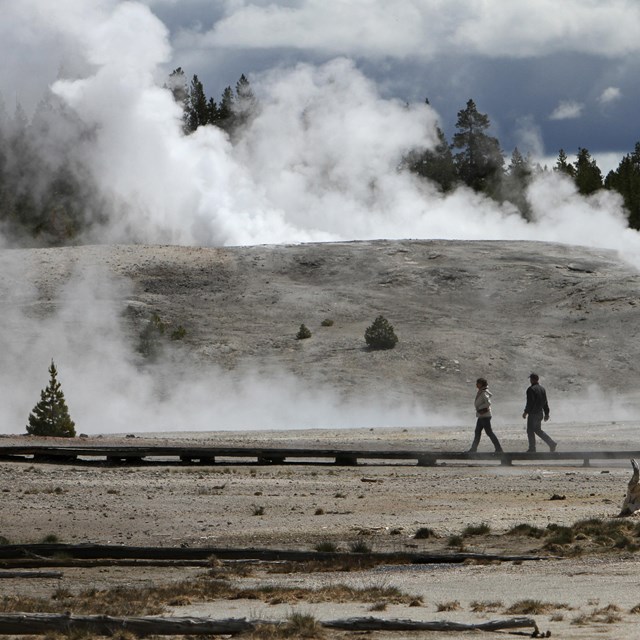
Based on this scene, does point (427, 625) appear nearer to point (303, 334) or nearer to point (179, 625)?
point (179, 625)

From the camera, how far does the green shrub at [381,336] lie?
1806 inches

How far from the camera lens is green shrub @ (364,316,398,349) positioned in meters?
45.9

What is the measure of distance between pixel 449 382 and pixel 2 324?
15.7 m

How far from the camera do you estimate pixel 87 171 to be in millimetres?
77000

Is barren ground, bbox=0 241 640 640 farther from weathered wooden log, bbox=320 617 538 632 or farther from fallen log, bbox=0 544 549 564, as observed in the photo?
fallen log, bbox=0 544 549 564

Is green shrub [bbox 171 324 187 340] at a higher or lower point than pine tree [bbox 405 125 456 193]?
lower

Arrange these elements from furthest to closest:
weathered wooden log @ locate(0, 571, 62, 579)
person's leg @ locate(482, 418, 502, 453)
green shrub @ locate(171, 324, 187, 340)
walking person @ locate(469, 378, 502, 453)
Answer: green shrub @ locate(171, 324, 187, 340) → walking person @ locate(469, 378, 502, 453) → person's leg @ locate(482, 418, 502, 453) → weathered wooden log @ locate(0, 571, 62, 579)

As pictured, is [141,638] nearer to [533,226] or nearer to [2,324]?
[2,324]

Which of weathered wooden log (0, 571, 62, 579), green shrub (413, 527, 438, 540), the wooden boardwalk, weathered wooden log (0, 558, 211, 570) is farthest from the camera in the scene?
the wooden boardwalk

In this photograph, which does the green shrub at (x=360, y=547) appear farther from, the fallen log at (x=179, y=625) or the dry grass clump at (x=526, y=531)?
the fallen log at (x=179, y=625)

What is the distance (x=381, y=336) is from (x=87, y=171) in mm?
35591

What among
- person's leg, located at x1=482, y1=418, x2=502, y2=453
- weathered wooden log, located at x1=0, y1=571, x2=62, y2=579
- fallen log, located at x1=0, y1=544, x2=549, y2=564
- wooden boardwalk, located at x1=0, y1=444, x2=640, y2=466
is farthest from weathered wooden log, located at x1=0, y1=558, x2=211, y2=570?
person's leg, located at x1=482, y1=418, x2=502, y2=453

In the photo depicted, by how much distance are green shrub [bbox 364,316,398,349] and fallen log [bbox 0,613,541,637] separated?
37210mm

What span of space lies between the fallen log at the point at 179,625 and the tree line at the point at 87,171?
64.4 meters
